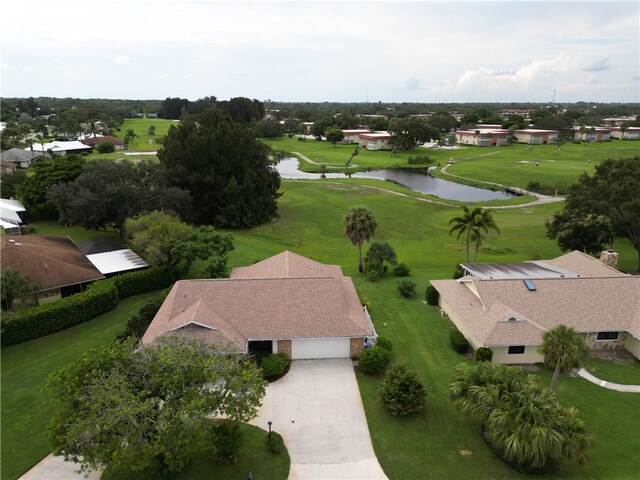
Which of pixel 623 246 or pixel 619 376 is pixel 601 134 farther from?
pixel 619 376

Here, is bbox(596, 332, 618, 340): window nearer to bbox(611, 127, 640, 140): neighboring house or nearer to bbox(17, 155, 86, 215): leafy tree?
bbox(17, 155, 86, 215): leafy tree

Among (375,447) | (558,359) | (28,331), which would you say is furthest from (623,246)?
(28,331)

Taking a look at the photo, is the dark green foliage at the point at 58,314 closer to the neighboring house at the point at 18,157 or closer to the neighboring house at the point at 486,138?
the neighboring house at the point at 18,157

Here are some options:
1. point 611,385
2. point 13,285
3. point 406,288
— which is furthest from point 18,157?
point 611,385

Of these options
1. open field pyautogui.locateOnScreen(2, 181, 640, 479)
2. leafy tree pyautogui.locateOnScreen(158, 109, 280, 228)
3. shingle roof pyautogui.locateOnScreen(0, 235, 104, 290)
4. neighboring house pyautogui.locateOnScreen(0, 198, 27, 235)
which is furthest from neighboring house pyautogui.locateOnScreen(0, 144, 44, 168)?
shingle roof pyautogui.locateOnScreen(0, 235, 104, 290)

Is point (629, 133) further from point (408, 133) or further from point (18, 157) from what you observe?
point (18, 157)

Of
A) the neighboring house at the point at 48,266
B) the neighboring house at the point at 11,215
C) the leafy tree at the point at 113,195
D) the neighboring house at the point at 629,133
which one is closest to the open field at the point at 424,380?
the neighboring house at the point at 11,215
